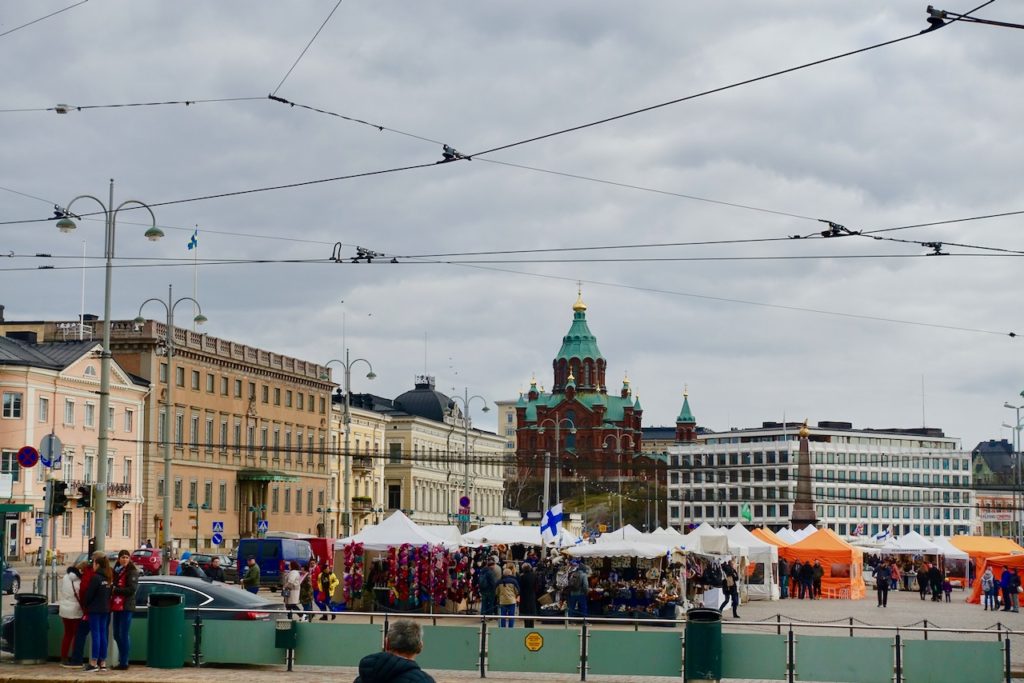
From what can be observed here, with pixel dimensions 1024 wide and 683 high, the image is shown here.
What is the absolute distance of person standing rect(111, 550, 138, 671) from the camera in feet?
70.6

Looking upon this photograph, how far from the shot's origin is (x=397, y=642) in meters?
8.84

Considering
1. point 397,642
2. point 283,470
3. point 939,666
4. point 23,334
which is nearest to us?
point 397,642

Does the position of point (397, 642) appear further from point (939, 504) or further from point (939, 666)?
point (939, 504)

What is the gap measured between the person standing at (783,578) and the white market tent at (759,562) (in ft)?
7.09

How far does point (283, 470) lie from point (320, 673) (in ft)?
273

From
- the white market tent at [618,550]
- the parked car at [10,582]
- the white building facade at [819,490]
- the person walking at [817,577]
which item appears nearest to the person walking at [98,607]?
the white market tent at [618,550]

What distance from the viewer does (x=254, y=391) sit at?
100m

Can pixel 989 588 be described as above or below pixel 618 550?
below

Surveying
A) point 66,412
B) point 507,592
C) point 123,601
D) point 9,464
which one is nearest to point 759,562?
point 507,592

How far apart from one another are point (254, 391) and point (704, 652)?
8176cm

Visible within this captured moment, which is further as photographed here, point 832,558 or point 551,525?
point 832,558

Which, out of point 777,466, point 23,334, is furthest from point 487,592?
point 777,466

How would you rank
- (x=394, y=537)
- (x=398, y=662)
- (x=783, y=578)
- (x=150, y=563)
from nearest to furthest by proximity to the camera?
1. (x=398, y=662)
2. (x=394, y=537)
3. (x=150, y=563)
4. (x=783, y=578)

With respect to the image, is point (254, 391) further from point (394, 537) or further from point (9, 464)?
point (394, 537)
